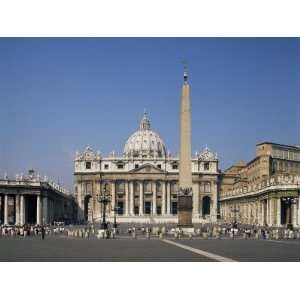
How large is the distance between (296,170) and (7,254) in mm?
89688

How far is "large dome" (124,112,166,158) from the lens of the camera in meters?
140

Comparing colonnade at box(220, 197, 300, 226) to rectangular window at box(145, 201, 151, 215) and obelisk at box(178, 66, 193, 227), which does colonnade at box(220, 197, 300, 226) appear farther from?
obelisk at box(178, 66, 193, 227)

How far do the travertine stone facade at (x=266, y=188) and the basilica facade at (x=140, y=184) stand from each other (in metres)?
4.70

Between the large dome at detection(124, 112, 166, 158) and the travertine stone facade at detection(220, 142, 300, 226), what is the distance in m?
15.4

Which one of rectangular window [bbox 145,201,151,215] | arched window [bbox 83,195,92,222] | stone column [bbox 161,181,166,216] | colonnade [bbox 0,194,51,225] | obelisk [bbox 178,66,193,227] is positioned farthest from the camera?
rectangular window [bbox 145,201,151,215]

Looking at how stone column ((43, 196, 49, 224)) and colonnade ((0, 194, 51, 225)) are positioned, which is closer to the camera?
colonnade ((0, 194, 51, 225))

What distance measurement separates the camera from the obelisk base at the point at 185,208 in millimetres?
39397

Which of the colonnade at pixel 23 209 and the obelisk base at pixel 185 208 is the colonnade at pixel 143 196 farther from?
the obelisk base at pixel 185 208

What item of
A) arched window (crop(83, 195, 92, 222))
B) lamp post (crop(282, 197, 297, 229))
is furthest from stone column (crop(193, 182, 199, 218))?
lamp post (crop(282, 197, 297, 229))

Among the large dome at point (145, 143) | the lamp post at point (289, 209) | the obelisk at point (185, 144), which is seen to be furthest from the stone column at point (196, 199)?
the obelisk at point (185, 144)

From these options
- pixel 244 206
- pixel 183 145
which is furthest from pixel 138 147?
pixel 183 145

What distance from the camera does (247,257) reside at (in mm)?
22484

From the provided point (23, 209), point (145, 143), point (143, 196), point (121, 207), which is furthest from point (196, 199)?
point (23, 209)

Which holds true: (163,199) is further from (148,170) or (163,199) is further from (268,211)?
(268,211)
